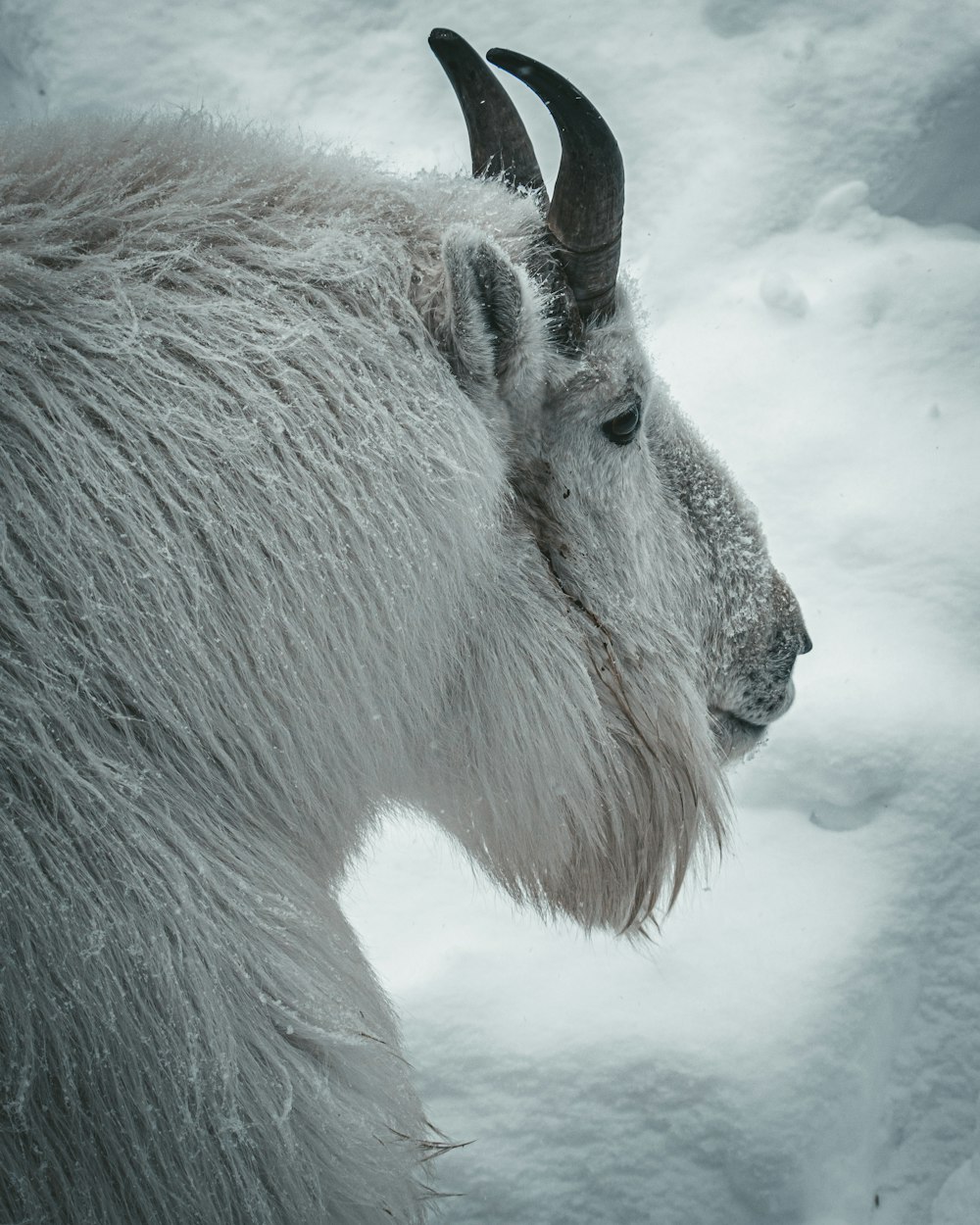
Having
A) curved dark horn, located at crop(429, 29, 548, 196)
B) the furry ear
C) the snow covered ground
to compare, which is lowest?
the snow covered ground

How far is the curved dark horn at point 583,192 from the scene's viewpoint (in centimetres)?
159

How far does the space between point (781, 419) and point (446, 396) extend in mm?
2399

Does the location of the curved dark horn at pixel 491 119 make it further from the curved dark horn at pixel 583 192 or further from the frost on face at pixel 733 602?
the frost on face at pixel 733 602

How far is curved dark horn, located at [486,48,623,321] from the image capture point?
1590mm

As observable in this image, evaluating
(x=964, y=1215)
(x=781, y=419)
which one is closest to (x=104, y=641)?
(x=964, y=1215)

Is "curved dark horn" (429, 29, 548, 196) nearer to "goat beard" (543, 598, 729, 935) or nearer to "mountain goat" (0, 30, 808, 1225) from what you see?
"mountain goat" (0, 30, 808, 1225)

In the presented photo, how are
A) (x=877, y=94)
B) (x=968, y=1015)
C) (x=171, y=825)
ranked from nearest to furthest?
(x=171, y=825) → (x=968, y=1015) → (x=877, y=94)

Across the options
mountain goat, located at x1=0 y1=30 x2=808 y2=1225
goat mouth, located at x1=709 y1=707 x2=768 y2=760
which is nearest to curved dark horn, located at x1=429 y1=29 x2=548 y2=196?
mountain goat, located at x1=0 y1=30 x2=808 y2=1225

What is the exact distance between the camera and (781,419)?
364cm

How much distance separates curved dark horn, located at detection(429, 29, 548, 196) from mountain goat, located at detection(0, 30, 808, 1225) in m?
0.20

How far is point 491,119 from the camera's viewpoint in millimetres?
1972

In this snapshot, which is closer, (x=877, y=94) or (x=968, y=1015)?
(x=968, y=1015)

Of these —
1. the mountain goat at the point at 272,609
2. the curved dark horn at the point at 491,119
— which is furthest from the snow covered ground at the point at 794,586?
the mountain goat at the point at 272,609

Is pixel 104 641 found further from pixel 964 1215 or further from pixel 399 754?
pixel 964 1215
